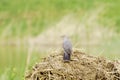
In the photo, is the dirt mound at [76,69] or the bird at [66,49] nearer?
the dirt mound at [76,69]

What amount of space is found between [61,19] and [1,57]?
8.71m

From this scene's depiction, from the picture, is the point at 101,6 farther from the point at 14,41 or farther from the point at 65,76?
the point at 65,76

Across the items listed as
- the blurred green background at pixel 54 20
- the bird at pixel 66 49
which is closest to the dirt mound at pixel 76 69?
the bird at pixel 66 49

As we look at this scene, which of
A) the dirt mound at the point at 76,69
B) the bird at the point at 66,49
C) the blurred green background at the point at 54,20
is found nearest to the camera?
the dirt mound at the point at 76,69

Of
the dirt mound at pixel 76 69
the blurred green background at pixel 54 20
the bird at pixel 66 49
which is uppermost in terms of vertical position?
the blurred green background at pixel 54 20

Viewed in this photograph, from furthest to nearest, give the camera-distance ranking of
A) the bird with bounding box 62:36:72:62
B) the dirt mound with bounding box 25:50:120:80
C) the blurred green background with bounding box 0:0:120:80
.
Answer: the blurred green background with bounding box 0:0:120:80, the bird with bounding box 62:36:72:62, the dirt mound with bounding box 25:50:120:80

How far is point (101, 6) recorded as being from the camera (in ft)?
105

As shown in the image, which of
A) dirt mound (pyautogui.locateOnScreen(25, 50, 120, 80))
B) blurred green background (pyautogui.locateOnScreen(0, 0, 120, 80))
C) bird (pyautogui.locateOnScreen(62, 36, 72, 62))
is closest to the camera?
dirt mound (pyautogui.locateOnScreen(25, 50, 120, 80))

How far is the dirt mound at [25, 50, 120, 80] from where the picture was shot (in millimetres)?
7730

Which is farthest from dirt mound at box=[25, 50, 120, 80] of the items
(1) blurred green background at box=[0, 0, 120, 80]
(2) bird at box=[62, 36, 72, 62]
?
(1) blurred green background at box=[0, 0, 120, 80]

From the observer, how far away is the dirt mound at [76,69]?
7.73m

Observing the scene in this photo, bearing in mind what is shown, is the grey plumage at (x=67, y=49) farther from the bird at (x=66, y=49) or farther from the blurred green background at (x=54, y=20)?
the blurred green background at (x=54, y=20)

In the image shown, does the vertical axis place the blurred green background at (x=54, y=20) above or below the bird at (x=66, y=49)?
above

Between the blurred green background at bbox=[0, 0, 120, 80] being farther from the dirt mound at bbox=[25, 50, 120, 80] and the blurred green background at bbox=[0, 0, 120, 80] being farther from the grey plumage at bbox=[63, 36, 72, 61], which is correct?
the grey plumage at bbox=[63, 36, 72, 61]
